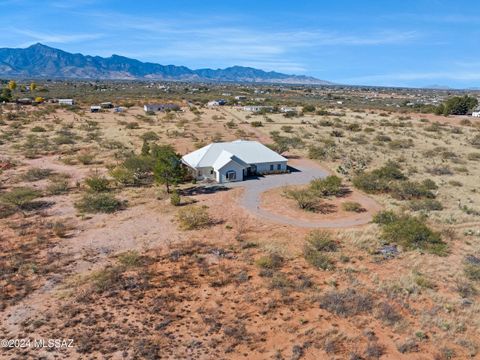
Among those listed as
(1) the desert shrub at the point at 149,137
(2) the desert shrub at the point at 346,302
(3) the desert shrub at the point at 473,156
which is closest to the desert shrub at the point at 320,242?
(2) the desert shrub at the point at 346,302

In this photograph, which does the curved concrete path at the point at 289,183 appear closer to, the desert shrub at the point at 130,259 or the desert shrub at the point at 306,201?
the desert shrub at the point at 306,201

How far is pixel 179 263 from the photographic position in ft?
77.9

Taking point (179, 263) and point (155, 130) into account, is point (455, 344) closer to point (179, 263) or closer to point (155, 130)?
point (179, 263)

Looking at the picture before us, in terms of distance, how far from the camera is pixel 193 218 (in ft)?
98.1

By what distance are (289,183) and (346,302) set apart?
22783 mm

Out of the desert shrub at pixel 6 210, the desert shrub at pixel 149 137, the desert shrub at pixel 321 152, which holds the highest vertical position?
the desert shrub at pixel 149 137

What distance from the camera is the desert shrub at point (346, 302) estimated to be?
18.8 m

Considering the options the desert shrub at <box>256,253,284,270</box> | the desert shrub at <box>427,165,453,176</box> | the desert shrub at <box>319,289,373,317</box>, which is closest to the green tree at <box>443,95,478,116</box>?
the desert shrub at <box>427,165,453,176</box>

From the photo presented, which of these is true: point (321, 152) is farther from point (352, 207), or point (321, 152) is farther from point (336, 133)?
point (352, 207)

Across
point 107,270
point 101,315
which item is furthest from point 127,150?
point 101,315

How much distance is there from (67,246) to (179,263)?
318 inches

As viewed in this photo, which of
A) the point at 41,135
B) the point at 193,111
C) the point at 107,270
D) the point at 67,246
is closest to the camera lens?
the point at 107,270

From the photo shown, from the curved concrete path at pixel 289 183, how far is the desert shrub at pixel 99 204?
10738 mm

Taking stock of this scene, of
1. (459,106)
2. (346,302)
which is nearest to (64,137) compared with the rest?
(346,302)
